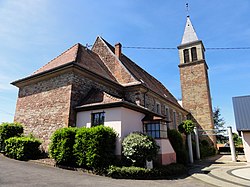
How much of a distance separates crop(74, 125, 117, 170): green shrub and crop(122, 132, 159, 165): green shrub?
0.89 metres

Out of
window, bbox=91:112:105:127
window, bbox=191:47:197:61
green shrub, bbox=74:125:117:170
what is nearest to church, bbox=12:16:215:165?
window, bbox=91:112:105:127

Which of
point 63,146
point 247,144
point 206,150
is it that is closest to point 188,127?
point 247,144

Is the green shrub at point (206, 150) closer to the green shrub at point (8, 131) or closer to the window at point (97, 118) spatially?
the window at point (97, 118)

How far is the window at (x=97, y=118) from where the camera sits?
10.9 meters

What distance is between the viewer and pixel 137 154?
9125 millimetres

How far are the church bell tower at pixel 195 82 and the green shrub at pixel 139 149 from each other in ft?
64.3

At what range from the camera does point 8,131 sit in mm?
12727

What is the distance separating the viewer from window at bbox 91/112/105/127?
10.9m

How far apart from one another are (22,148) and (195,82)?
24379mm

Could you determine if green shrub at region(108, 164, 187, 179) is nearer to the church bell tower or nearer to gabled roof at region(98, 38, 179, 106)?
gabled roof at region(98, 38, 179, 106)

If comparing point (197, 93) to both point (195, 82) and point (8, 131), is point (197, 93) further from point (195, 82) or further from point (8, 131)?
point (8, 131)

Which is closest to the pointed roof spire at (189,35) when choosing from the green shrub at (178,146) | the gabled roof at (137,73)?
the gabled roof at (137,73)

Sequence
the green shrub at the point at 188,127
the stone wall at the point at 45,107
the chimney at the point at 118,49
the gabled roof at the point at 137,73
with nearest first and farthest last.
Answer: the stone wall at the point at 45,107
the green shrub at the point at 188,127
the gabled roof at the point at 137,73
the chimney at the point at 118,49

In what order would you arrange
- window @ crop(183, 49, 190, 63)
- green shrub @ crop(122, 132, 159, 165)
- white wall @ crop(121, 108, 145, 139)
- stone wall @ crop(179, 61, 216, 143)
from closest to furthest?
green shrub @ crop(122, 132, 159, 165), white wall @ crop(121, 108, 145, 139), stone wall @ crop(179, 61, 216, 143), window @ crop(183, 49, 190, 63)
